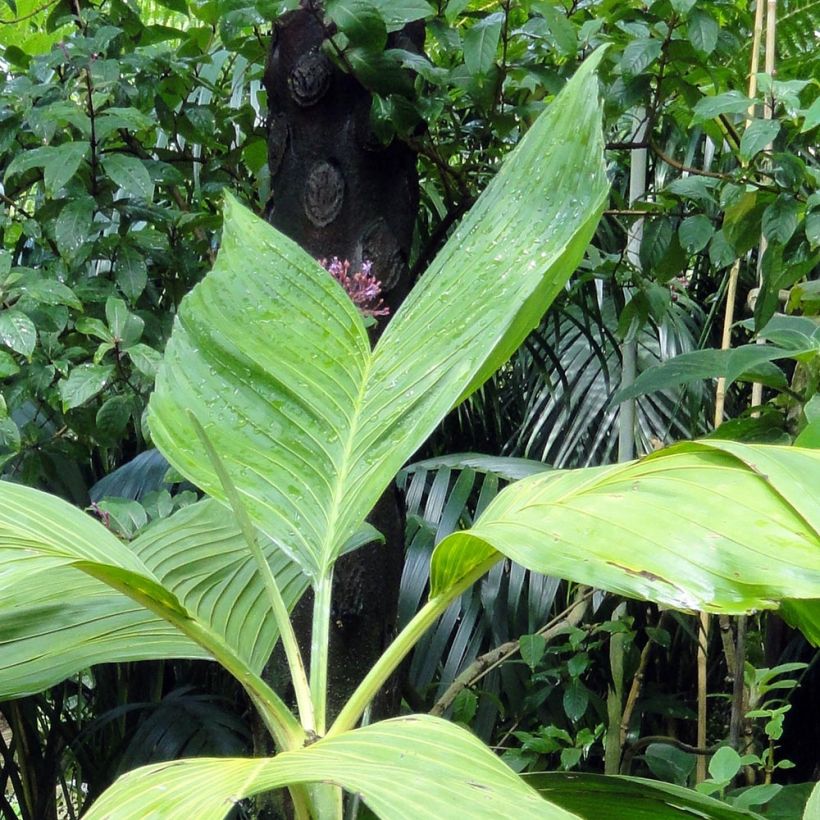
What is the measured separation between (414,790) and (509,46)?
90cm

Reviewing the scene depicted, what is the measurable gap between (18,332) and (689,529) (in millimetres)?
666

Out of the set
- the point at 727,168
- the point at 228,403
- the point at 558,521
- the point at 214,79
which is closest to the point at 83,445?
the point at 228,403

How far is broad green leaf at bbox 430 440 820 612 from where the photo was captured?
314mm

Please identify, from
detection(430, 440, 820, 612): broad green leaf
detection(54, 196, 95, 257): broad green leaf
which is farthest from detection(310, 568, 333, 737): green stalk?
detection(54, 196, 95, 257): broad green leaf

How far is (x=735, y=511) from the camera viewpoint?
338 millimetres

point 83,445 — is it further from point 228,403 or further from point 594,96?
point 594,96

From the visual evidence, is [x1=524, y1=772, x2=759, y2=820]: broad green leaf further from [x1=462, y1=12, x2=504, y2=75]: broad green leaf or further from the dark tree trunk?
[x1=462, y1=12, x2=504, y2=75]: broad green leaf

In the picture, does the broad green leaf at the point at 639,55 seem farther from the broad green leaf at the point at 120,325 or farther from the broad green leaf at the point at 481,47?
the broad green leaf at the point at 120,325

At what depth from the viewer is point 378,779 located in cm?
30

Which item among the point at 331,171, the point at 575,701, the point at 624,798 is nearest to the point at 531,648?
the point at 575,701

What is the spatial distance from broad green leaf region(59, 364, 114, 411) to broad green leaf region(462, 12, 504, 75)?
1.47 ft

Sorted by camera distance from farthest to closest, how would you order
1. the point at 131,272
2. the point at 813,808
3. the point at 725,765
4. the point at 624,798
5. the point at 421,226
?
the point at 421,226
the point at 131,272
the point at 725,765
the point at 624,798
the point at 813,808

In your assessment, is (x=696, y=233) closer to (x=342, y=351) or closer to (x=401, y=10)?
(x=401, y=10)

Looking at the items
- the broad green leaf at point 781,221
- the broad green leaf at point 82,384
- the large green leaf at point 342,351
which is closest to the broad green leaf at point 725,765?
the large green leaf at point 342,351
